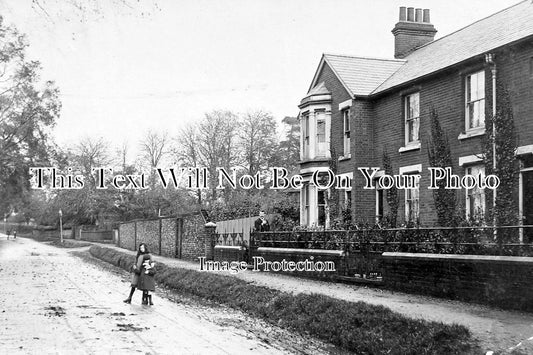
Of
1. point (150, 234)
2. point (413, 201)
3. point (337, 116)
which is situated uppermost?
point (337, 116)

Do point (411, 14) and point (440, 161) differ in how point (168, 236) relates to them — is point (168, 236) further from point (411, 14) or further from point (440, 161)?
point (440, 161)

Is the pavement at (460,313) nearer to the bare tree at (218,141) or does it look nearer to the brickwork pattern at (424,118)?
the brickwork pattern at (424,118)

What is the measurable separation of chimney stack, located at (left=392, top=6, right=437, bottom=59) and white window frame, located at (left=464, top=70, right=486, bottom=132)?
30.5ft

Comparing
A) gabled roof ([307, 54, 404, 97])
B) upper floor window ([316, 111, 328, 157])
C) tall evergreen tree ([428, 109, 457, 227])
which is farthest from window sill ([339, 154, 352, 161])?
tall evergreen tree ([428, 109, 457, 227])

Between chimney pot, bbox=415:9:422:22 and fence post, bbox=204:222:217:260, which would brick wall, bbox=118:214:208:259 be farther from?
chimney pot, bbox=415:9:422:22

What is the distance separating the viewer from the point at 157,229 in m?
41.6

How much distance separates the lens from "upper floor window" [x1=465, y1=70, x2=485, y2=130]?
734 inches

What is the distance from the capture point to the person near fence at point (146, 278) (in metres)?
15.8

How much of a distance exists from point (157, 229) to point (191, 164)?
20748 millimetres

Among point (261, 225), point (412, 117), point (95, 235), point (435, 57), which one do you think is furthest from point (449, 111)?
point (95, 235)

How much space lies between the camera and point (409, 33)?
28375 millimetres

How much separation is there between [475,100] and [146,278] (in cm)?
1101

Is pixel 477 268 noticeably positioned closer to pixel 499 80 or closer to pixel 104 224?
pixel 499 80

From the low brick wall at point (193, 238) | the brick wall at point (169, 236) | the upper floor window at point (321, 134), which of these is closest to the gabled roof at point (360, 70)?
the upper floor window at point (321, 134)
